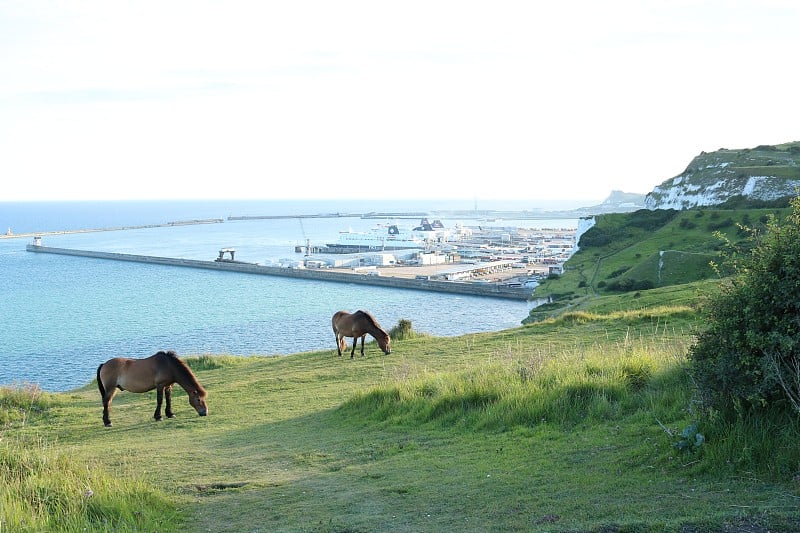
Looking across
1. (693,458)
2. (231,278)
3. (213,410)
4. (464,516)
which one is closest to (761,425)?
(693,458)

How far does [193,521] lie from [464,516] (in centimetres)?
250

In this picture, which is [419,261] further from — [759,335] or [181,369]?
[759,335]

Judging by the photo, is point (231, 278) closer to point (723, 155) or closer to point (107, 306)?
point (107, 306)

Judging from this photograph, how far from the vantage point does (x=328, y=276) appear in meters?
87.8

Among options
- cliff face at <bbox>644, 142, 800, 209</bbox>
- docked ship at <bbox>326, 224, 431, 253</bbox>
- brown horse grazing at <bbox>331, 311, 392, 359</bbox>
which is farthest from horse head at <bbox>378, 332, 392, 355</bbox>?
docked ship at <bbox>326, 224, 431, 253</bbox>

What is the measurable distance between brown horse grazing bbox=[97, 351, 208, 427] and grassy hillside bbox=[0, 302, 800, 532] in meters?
0.36

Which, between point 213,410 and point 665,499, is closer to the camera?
point 665,499

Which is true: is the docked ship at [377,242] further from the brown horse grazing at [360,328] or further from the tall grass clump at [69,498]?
the tall grass clump at [69,498]

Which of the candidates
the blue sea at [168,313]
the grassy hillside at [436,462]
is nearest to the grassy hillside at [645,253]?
the blue sea at [168,313]

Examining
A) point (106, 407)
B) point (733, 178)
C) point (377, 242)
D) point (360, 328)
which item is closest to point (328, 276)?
point (377, 242)

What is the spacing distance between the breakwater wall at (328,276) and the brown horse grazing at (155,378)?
188ft

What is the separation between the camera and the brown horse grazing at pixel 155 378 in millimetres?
11859

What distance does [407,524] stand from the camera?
5.48 m

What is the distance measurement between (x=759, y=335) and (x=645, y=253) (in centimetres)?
4701
